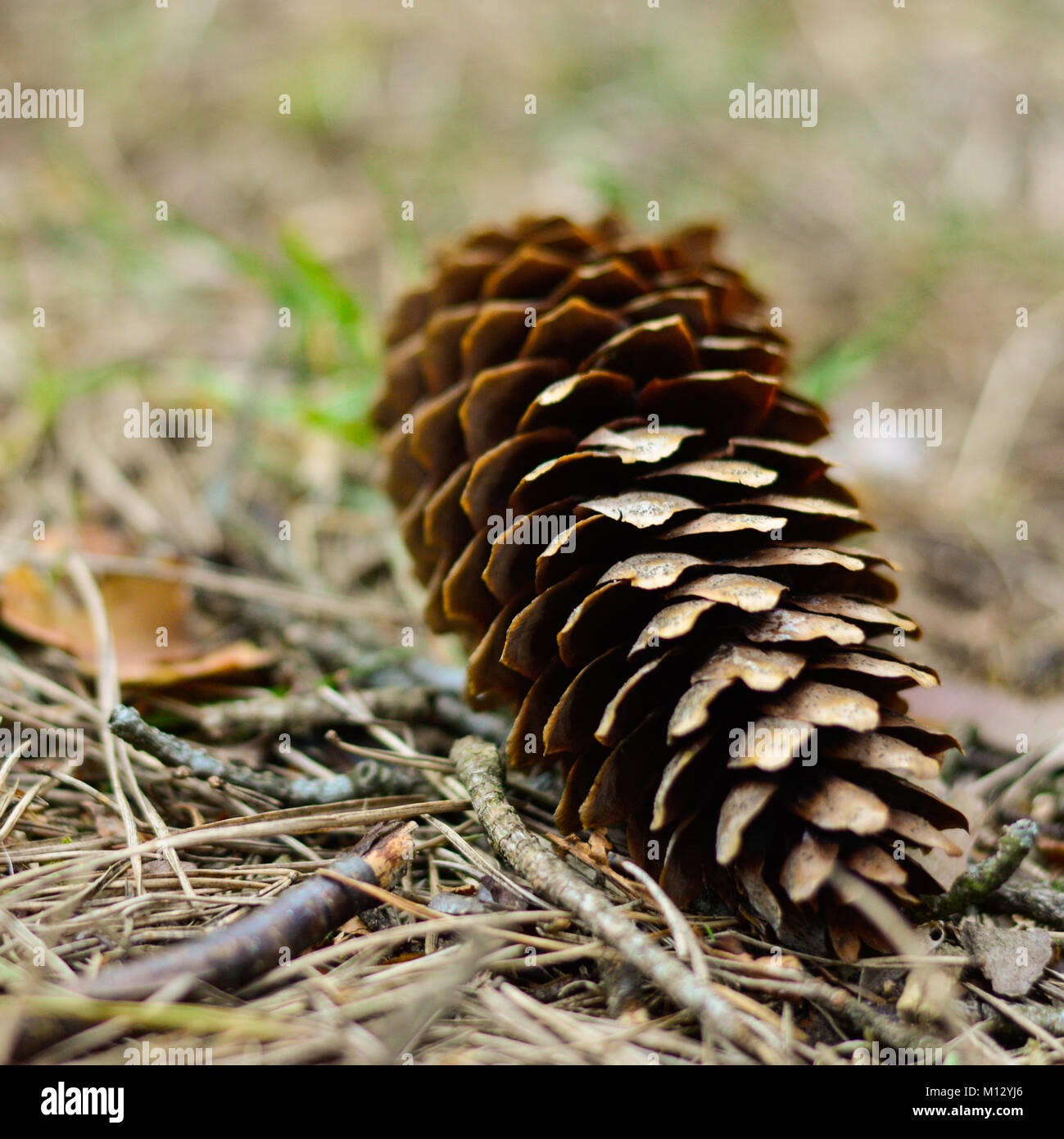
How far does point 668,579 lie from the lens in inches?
44.0

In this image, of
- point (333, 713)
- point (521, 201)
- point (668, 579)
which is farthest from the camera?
point (521, 201)

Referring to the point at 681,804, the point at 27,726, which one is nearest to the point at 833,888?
the point at 681,804

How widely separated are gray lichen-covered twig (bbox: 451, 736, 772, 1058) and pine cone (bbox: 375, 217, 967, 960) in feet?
0.24

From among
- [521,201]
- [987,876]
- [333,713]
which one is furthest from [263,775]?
[521,201]

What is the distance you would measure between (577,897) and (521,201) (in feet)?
8.63

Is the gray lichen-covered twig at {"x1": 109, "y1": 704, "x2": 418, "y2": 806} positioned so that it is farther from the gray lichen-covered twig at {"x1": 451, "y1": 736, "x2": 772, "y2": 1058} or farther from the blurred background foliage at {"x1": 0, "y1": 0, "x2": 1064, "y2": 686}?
the blurred background foliage at {"x1": 0, "y1": 0, "x2": 1064, "y2": 686}

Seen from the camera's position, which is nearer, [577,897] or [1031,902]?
[577,897]

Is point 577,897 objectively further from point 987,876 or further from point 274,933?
point 987,876

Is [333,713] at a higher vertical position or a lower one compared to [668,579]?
lower

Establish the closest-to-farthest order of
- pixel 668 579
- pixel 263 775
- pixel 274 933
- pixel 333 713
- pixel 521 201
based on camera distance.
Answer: pixel 274 933 < pixel 668 579 < pixel 263 775 < pixel 333 713 < pixel 521 201

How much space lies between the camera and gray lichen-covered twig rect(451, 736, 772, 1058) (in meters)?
0.93

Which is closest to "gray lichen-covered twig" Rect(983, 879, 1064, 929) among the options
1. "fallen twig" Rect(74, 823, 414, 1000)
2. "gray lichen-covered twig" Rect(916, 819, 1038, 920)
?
"gray lichen-covered twig" Rect(916, 819, 1038, 920)
